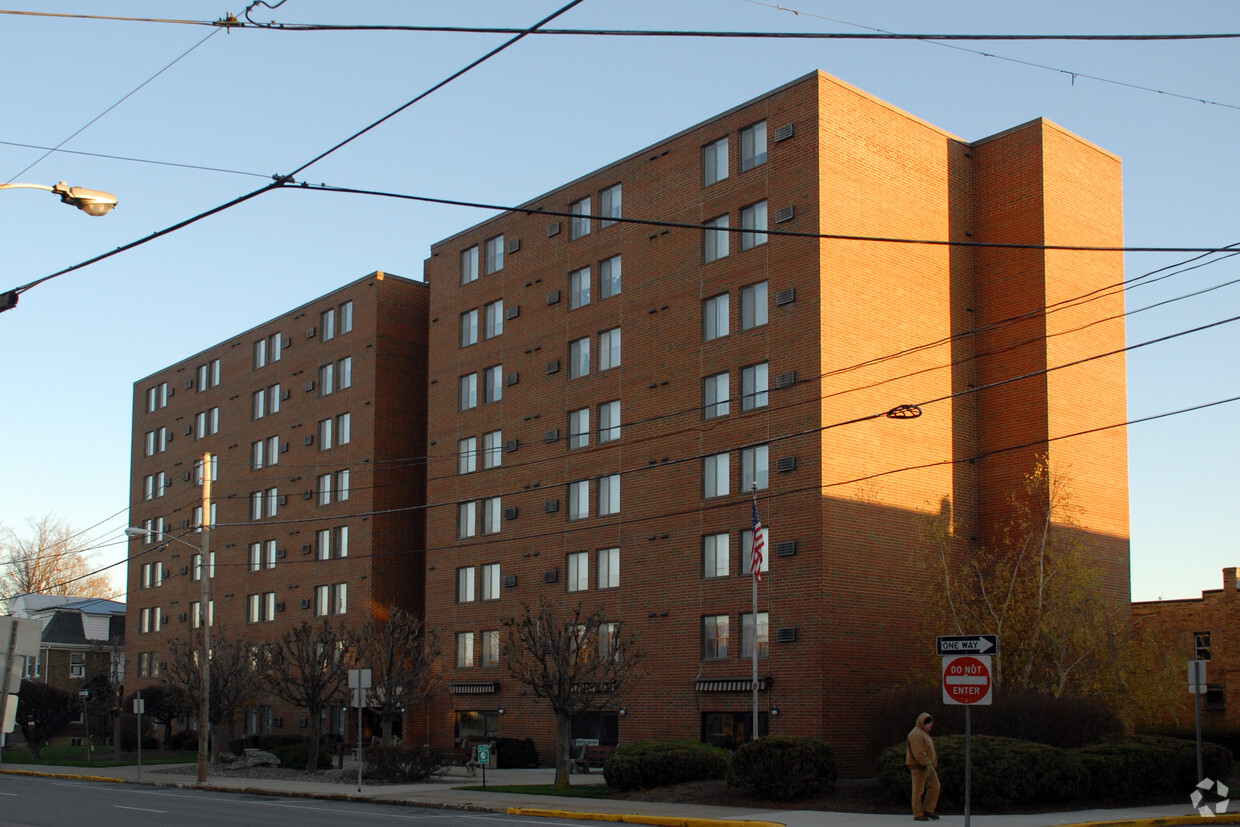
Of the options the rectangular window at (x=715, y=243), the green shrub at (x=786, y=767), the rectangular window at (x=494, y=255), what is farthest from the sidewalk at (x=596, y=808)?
the rectangular window at (x=494, y=255)

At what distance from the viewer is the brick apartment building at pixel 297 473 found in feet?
182

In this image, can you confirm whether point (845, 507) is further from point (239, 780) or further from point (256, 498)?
point (256, 498)

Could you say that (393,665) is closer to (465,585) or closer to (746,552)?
(465,585)

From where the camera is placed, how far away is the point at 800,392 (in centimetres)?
3803

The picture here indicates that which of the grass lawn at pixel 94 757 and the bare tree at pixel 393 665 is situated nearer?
the bare tree at pixel 393 665

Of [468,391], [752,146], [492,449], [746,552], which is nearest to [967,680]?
[746,552]

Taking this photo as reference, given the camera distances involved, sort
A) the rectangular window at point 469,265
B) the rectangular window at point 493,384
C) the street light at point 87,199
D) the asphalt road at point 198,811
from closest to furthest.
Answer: the street light at point 87,199, the asphalt road at point 198,811, the rectangular window at point 493,384, the rectangular window at point 469,265

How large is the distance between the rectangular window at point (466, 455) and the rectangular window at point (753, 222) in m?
14.8

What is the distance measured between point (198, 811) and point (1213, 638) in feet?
130

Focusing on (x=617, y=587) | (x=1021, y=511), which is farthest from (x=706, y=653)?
(x=1021, y=511)

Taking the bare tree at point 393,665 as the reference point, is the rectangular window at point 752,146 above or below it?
above

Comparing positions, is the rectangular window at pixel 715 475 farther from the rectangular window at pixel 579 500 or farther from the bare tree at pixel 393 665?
the bare tree at pixel 393 665

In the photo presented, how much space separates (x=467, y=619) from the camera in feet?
163

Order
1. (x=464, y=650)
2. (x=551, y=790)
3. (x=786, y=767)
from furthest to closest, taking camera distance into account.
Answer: (x=464, y=650), (x=551, y=790), (x=786, y=767)
